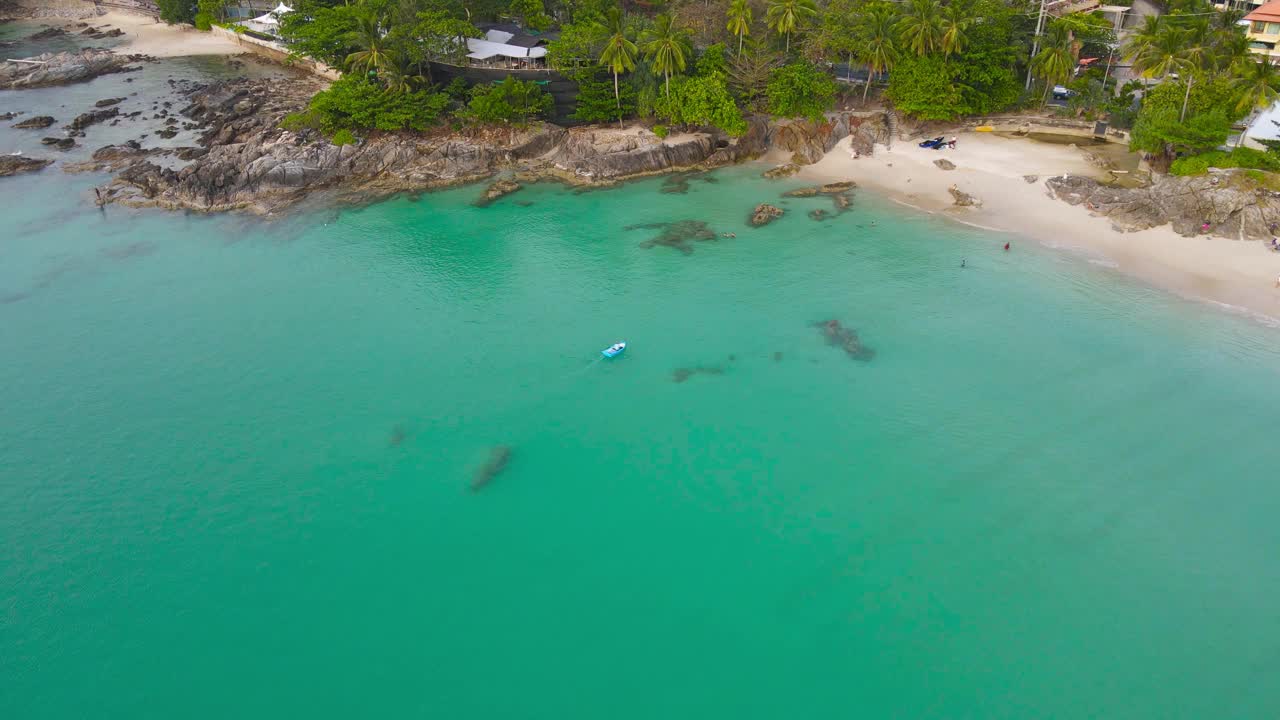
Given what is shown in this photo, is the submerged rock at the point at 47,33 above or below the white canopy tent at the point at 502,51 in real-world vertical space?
above

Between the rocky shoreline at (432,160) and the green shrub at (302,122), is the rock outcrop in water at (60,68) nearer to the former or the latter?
the rocky shoreline at (432,160)

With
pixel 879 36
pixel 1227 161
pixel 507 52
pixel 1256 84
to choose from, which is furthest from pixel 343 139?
pixel 1256 84

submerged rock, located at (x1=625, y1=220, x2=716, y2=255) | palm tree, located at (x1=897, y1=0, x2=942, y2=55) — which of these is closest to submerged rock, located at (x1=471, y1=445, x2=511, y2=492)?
submerged rock, located at (x1=625, y1=220, x2=716, y2=255)

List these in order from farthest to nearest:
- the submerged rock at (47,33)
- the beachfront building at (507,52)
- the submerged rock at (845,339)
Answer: the submerged rock at (47,33) < the beachfront building at (507,52) < the submerged rock at (845,339)

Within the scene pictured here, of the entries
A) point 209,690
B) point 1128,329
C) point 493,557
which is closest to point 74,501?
point 209,690

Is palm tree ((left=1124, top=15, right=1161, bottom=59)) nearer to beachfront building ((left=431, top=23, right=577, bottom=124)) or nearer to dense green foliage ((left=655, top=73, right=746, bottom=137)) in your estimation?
dense green foliage ((left=655, top=73, right=746, bottom=137))

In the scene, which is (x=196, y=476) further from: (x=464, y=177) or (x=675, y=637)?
(x=464, y=177)

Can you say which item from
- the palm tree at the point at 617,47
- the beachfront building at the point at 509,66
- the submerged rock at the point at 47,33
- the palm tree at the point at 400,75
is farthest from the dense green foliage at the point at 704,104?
the submerged rock at the point at 47,33

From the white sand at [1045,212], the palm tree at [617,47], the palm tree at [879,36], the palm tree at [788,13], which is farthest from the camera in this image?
the palm tree at [788,13]
